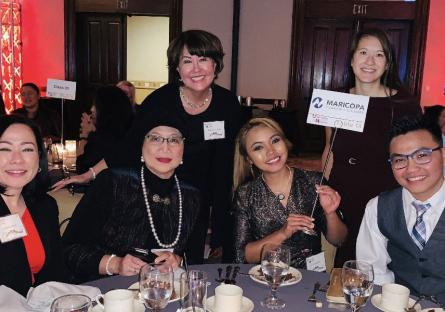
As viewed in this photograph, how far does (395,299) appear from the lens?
1617mm

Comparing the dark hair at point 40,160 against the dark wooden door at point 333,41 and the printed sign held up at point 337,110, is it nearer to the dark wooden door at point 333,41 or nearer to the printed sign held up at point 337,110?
the printed sign held up at point 337,110

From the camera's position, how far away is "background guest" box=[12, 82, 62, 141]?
6.00m

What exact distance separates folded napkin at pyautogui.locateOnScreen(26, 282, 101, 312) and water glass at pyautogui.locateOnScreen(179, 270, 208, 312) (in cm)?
31

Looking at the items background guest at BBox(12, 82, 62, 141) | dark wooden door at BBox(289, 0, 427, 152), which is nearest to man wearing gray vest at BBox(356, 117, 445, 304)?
background guest at BBox(12, 82, 62, 141)

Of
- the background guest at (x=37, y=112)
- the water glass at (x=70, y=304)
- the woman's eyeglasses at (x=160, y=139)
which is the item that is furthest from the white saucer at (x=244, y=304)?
the background guest at (x=37, y=112)

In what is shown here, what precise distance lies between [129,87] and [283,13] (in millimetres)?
4280

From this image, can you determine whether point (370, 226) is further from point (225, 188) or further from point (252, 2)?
point (252, 2)

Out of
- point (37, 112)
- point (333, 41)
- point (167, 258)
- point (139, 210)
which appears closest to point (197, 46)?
point (139, 210)

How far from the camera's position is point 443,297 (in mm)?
2020

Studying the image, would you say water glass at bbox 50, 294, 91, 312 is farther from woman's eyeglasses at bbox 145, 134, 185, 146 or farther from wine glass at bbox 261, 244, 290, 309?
woman's eyeglasses at bbox 145, 134, 185, 146

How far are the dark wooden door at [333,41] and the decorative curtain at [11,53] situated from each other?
5550 millimetres

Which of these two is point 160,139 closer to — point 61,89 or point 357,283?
point 357,283

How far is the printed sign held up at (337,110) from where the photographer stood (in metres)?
2.38

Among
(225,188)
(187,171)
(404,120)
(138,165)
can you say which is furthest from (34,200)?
(404,120)
